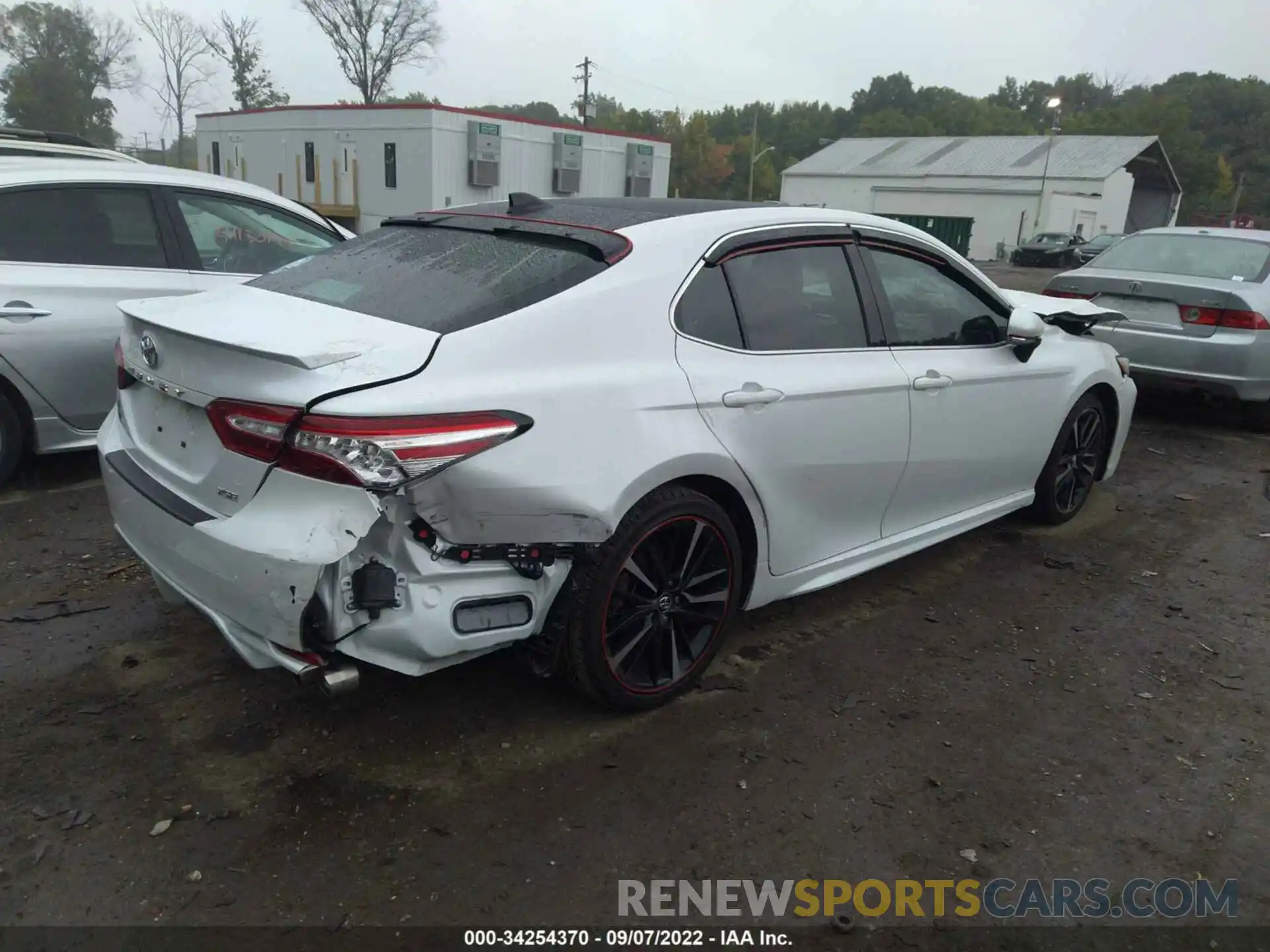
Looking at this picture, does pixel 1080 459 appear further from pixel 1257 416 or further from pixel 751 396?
pixel 1257 416

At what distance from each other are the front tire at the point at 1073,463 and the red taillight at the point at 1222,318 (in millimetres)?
2385

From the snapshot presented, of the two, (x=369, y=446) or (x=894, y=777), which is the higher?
(x=369, y=446)

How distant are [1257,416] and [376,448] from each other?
26.3 feet

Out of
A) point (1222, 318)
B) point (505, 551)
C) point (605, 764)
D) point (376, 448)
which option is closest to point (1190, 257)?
point (1222, 318)

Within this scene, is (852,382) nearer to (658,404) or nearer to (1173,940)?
(658,404)

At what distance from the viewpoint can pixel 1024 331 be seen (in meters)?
4.00

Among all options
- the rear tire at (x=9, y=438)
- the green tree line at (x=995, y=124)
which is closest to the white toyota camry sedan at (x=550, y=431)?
the rear tire at (x=9, y=438)

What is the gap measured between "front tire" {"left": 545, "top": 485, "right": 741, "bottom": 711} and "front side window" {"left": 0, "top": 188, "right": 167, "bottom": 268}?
3478 mm

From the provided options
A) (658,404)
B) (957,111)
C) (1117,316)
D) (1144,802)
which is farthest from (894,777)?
(957,111)

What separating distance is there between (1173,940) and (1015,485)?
2.55 m

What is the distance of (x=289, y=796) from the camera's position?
8.61 feet

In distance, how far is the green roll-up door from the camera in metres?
38.9

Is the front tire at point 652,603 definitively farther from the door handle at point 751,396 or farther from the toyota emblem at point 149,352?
the toyota emblem at point 149,352

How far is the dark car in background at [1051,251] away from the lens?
35969 mm
